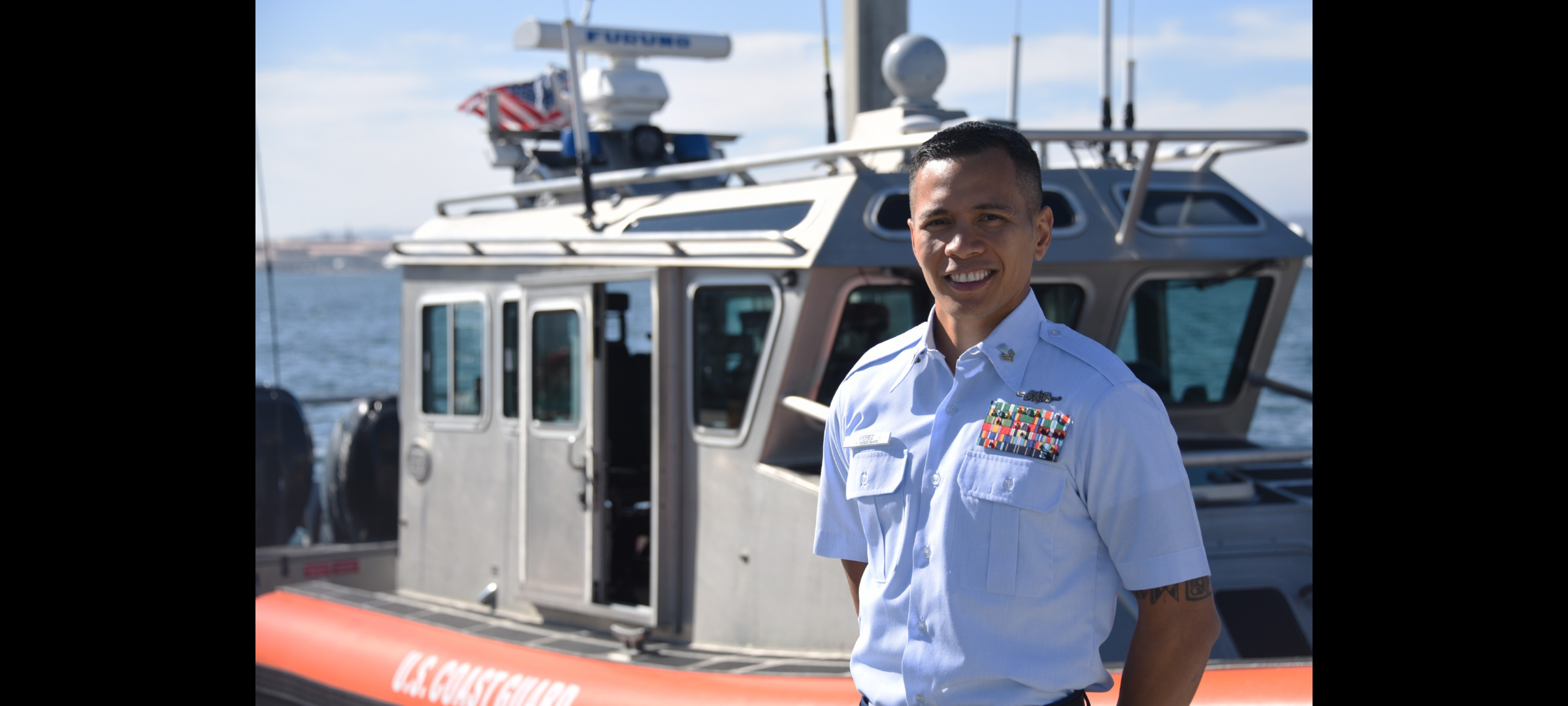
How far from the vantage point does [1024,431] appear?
211cm

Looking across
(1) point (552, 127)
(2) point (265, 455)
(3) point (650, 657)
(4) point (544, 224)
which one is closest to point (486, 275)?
(4) point (544, 224)

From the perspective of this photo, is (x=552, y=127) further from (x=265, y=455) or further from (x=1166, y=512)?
(x=1166, y=512)

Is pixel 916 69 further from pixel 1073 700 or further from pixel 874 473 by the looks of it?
pixel 1073 700

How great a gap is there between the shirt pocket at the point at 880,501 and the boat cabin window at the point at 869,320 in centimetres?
294

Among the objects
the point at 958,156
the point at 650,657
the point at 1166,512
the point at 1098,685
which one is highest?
the point at 958,156

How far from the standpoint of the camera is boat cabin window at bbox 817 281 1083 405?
17.3 ft

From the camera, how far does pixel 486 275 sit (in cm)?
688

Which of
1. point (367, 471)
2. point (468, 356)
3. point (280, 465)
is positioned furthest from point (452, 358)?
point (280, 465)

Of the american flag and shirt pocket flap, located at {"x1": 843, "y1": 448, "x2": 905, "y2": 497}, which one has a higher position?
the american flag

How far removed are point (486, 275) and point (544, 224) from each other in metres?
0.40

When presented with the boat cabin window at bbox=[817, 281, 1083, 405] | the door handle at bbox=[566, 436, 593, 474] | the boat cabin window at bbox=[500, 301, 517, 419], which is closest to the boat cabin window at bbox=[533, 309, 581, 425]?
the door handle at bbox=[566, 436, 593, 474]

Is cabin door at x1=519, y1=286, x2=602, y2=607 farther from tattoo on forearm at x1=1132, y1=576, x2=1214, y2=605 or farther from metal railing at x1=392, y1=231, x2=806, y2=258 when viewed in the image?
tattoo on forearm at x1=1132, y1=576, x2=1214, y2=605

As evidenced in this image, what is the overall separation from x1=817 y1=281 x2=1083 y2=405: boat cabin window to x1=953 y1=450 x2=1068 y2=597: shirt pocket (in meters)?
3.13

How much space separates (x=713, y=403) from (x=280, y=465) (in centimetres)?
585
